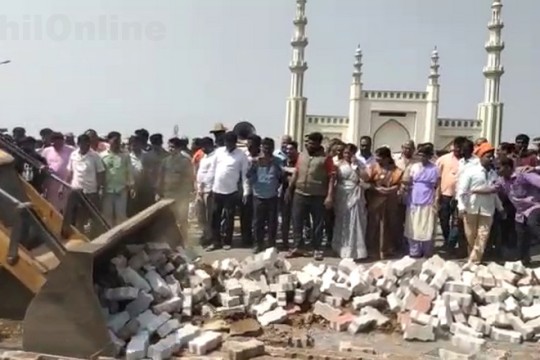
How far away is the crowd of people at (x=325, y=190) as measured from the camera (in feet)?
29.6

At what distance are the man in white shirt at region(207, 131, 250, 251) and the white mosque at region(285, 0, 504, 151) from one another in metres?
32.2

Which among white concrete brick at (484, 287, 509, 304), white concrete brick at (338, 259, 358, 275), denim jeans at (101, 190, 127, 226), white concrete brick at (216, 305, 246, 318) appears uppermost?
denim jeans at (101, 190, 127, 226)

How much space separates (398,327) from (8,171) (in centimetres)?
368

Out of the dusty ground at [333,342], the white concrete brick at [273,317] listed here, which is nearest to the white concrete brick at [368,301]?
the dusty ground at [333,342]

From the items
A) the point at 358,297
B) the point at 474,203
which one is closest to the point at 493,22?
the point at 474,203

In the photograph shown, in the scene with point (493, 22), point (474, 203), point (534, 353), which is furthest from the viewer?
point (493, 22)

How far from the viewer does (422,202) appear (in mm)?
9039

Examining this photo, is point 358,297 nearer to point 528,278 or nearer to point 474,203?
point 528,278

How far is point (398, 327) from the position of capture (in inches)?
245

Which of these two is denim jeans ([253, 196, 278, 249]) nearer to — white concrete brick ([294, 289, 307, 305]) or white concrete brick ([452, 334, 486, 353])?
white concrete brick ([294, 289, 307, 305])

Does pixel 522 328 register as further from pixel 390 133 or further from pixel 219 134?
pixel 390 133

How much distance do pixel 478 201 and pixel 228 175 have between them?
11.0 feet

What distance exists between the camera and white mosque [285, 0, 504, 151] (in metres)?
42.9

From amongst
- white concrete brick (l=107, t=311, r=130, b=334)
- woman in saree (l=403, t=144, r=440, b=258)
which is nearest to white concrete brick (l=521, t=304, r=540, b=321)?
woman in saree (l=403, t=144, r=440, b=258)
